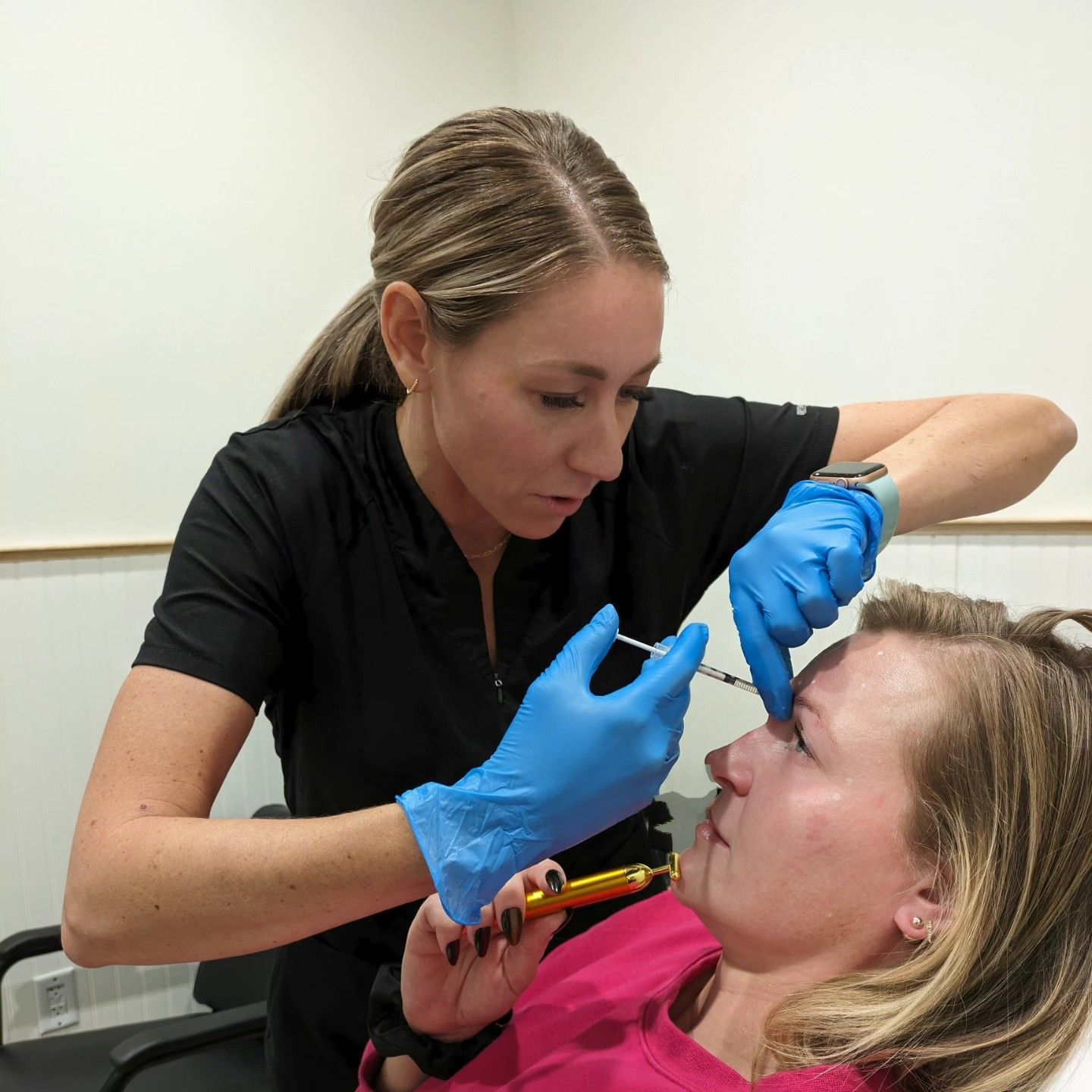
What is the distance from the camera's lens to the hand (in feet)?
3.50

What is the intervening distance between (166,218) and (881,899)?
2194 millimetres

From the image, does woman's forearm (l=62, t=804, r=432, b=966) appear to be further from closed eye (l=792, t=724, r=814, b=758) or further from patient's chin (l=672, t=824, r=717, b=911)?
closed eye (l=792, t=724, r=814, b=758)

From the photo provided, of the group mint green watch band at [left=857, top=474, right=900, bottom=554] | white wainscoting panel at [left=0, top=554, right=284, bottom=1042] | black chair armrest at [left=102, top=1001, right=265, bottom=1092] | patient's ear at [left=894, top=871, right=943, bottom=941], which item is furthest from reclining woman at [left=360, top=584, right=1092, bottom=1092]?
white wainscoting panel at [left=0, top=554, right=284, bottom=1042]

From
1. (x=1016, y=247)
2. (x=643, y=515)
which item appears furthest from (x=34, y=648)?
(x=1016, y=247)

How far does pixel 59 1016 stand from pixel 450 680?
1.81m

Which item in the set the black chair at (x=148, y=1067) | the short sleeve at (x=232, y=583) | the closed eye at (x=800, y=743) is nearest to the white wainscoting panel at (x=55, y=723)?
the black chair at (x=148, y=1067)

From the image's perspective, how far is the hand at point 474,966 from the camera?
3.50ft

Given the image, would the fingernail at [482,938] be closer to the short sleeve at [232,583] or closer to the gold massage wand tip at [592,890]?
the gold massage wand tip at [592,890]

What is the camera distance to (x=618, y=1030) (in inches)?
43.7

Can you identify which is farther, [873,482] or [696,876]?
[873,482]

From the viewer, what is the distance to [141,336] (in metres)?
2.43

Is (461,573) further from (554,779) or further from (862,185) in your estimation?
(862,185)

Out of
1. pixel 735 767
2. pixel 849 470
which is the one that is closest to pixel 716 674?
pixel 735 767

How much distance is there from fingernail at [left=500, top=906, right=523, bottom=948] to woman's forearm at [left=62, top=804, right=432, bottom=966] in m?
0.14
